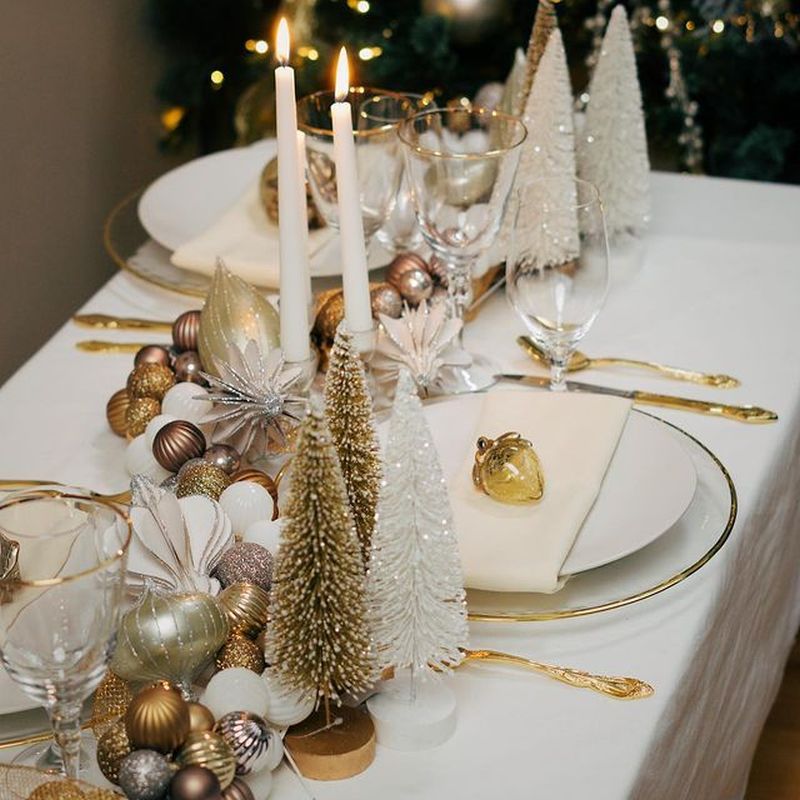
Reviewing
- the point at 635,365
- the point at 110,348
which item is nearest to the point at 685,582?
the point at 635,365

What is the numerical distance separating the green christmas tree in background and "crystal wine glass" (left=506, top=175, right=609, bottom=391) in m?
1.19

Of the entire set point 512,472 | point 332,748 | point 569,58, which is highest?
point 569,58

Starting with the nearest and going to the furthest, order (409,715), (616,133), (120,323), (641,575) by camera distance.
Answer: (409,715)
(641,575)
(120,323)
(616,133)

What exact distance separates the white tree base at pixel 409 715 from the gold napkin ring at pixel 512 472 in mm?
217

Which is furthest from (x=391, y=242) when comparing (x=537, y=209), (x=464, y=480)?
(x=464, y=480)

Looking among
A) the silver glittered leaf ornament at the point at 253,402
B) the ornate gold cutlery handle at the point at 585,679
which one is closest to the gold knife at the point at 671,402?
the silver glittered leaf ornament at the point at 253,402

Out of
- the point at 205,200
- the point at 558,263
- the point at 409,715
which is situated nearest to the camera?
the point at 409,715

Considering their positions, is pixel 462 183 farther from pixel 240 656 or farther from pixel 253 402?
pixel 240 656

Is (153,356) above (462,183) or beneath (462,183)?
beneath

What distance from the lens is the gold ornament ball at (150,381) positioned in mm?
1187

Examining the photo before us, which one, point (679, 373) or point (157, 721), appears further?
point (679, 373)

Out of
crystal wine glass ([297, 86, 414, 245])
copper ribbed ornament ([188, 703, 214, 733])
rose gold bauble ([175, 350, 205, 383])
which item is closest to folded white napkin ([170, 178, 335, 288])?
crystal wine glass ([297, 86, 414, 245])

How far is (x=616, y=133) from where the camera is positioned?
1.51 meters

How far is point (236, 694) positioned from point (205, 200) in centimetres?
96
